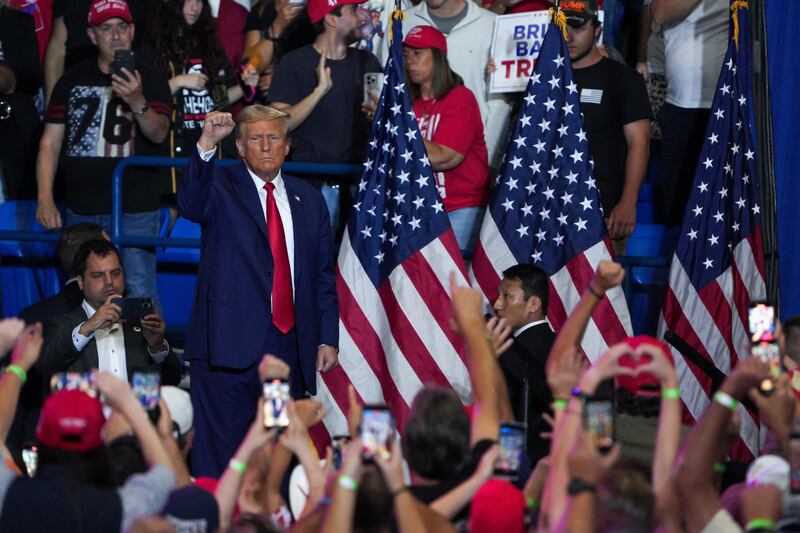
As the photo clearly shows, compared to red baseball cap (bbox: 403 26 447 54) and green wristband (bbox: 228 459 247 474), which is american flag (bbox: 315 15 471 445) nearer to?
red baseball cap (bbox: 403 26 447 54)

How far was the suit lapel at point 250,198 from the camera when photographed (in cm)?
721

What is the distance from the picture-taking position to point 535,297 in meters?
7.38

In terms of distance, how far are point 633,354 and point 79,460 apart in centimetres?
181

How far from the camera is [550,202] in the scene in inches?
324

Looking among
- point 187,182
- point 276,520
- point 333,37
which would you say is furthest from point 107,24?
point 276,520

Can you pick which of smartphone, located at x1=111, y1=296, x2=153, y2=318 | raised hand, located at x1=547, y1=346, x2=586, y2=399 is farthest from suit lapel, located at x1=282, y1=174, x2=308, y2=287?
raised hand, located at x1=547, y1=346, x2=586, y2=399

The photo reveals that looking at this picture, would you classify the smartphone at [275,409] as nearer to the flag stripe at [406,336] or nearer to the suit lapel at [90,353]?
the suit lapel at [90,353]

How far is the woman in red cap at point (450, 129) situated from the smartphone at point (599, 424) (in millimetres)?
3987

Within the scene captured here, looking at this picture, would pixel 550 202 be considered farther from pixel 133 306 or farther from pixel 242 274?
pixel 133 306

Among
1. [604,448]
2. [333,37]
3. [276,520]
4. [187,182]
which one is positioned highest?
[333,37]

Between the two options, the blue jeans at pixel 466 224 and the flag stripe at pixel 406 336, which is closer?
the flag stripe at pixel 406 336

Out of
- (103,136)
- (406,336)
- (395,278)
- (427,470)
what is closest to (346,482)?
(427,470)

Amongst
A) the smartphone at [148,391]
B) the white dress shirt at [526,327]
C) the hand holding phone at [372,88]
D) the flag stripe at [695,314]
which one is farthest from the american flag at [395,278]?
the smartphone at [148,391]

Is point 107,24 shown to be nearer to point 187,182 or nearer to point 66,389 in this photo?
point 187,182
